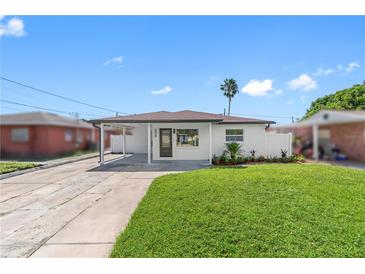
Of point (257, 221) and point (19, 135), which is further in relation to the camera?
point (257, 221)

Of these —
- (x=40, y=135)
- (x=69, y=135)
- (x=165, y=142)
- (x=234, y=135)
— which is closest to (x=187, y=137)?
(x=165, y=142)

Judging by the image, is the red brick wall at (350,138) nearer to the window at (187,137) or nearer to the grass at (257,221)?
the grass at (257,221)

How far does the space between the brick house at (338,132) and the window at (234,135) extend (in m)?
11.4

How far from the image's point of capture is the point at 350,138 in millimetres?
1329

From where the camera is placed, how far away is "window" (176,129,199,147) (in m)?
13.4

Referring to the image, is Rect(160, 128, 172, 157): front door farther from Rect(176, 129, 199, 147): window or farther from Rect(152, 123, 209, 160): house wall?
Rect(176, 129, 199, 147): window

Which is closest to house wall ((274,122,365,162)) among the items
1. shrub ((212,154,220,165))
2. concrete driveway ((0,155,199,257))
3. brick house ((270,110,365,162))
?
brick house ((270,110,365,162))

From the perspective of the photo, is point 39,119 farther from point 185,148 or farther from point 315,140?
point 185,148

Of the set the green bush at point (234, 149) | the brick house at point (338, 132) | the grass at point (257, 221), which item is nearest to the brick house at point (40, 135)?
the grass at point (257, 221)

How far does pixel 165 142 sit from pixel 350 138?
12.4 metres

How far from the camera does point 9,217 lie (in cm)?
457

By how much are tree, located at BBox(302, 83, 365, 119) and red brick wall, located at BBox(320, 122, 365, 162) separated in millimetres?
605

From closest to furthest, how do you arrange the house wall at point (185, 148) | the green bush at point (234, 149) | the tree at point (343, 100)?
1. the tree at point (343, 100)
2. the green bush at point (234, 149)
3. the house wall at point (185, 148)

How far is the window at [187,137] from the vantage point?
13.4 meters
